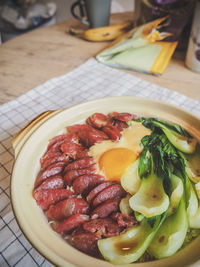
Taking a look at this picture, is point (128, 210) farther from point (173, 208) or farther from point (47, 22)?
point (47, 22)

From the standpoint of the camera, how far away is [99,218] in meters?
0.67

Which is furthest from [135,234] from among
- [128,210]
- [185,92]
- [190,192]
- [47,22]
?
[47,22]

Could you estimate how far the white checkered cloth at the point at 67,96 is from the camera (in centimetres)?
101

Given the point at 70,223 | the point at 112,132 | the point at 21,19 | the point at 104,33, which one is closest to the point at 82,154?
the point at 112,132

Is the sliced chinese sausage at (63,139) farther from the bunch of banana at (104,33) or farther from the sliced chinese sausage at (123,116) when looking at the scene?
the bunch of banana at (104,33)

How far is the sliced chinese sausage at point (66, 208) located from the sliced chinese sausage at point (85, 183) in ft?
0.18

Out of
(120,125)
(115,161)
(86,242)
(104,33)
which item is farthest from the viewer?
(104,33)

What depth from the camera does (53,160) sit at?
0.84 meters

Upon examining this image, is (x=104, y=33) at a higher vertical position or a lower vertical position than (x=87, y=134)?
higher

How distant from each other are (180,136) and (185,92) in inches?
24.9

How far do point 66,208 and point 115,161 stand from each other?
0.25 m

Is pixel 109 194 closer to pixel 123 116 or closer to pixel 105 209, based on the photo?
pixel 105 209

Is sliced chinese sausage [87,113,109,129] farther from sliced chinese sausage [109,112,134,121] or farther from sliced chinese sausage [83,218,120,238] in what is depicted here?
sliced chinese sausage [83,218,120,238]

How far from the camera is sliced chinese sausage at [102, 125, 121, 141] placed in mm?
910
